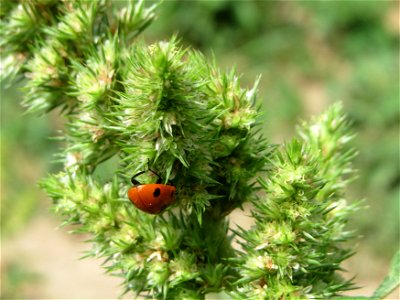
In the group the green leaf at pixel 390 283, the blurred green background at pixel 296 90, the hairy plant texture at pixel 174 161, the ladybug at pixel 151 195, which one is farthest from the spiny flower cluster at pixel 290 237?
the blurred green background at pixel 296 90

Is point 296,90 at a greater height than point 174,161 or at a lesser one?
Answer: greater

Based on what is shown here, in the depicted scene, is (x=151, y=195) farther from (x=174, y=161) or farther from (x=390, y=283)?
(x=390, y=283)

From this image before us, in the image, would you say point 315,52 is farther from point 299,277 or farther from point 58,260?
point 299,277

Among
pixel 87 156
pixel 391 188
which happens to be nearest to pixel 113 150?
pixel 87 156

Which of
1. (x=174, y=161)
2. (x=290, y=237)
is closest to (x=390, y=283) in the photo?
(x=290, y=237)

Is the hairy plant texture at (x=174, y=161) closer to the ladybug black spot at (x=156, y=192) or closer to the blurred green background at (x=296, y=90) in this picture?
the ladybug black spot at (x=156, y=192)
